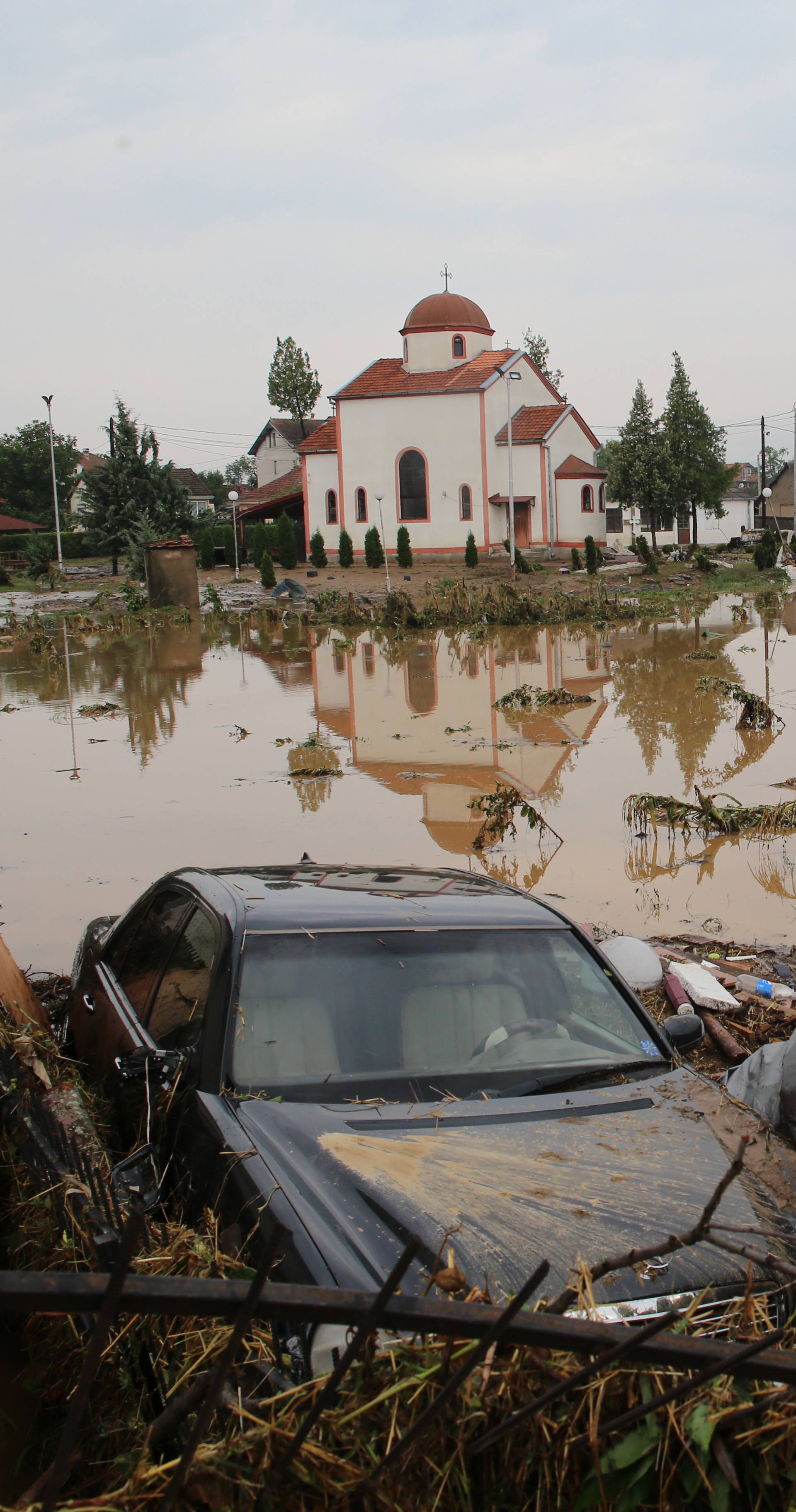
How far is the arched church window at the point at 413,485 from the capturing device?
181ft

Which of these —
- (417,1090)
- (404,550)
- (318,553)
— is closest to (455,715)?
(417,1090)

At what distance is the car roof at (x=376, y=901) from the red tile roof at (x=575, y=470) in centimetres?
5270

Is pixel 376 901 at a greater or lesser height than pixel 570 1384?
greater

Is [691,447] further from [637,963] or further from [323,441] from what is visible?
[637,963]

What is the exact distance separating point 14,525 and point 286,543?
125 ft

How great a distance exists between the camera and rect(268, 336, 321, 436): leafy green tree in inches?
3521

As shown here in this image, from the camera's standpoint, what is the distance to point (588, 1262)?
275 centimetres

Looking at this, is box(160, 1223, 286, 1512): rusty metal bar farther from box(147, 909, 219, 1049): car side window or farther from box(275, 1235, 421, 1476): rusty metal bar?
box(147, 909, 219, 1049): car side window

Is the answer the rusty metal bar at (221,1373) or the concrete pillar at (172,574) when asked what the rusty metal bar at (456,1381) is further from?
the concrete pillar at (172,574)

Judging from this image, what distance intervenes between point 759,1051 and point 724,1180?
10.5ft

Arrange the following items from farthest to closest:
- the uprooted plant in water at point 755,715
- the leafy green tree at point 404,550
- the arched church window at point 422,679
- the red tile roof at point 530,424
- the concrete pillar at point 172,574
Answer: the red tile roof at point 530,424 < the leafy green tree at point 404,550 < the concrete pillar at point 172,574 < the arched church window at point 422,679 < the uprooted plant in water at point 755,715

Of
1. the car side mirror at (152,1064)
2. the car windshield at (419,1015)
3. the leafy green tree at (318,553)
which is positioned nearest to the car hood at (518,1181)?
the car windshield at (419,1015)

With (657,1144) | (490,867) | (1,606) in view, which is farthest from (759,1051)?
(1,606)

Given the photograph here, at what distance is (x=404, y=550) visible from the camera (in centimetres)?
5288
